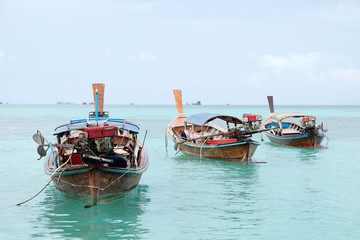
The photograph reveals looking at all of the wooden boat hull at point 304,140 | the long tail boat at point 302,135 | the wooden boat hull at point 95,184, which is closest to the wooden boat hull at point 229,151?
the long tail boat at point 302,135

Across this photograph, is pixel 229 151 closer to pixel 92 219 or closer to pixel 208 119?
pixel 208 119

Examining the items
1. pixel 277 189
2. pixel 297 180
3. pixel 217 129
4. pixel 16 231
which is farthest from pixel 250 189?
pixel 217 129

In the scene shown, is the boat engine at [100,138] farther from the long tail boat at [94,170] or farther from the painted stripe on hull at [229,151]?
the painted stripe on hull at [229,151]

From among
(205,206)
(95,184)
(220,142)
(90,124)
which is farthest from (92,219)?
(220,142)

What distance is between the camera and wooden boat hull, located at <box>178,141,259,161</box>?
20828 mm

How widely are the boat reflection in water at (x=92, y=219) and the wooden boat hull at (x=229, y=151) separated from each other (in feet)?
27.3

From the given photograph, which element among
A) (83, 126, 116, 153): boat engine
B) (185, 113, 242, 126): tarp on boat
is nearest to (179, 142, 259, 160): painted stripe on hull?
(185, 113, 242, 126): tarp on boat

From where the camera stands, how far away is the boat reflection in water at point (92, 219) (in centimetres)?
1027

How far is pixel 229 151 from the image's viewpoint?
835 inches

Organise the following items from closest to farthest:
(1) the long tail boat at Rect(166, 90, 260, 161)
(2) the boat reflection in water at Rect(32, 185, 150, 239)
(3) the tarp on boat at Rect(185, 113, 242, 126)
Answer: (2) the boat reflection in water at Rect(32, 185, 150, 239) < (1) the long tail boat at Rect(166, 90, 260, 161) < (3) the tarp on boat at Rect(185, 113, 242, 126)

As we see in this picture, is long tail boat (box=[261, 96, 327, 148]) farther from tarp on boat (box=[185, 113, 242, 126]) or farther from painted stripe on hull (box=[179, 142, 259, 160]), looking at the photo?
painted stripe on hull (box=[179, 142, 259, 160])

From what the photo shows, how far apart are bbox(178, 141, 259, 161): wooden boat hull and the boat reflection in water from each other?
8324 mm

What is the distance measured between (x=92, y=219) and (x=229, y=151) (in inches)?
441

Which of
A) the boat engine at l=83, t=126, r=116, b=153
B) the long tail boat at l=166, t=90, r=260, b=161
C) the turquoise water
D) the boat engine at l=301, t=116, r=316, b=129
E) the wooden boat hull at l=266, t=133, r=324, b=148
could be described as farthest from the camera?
the wooden boat hull at l=266, t=133, r=324, b=148
